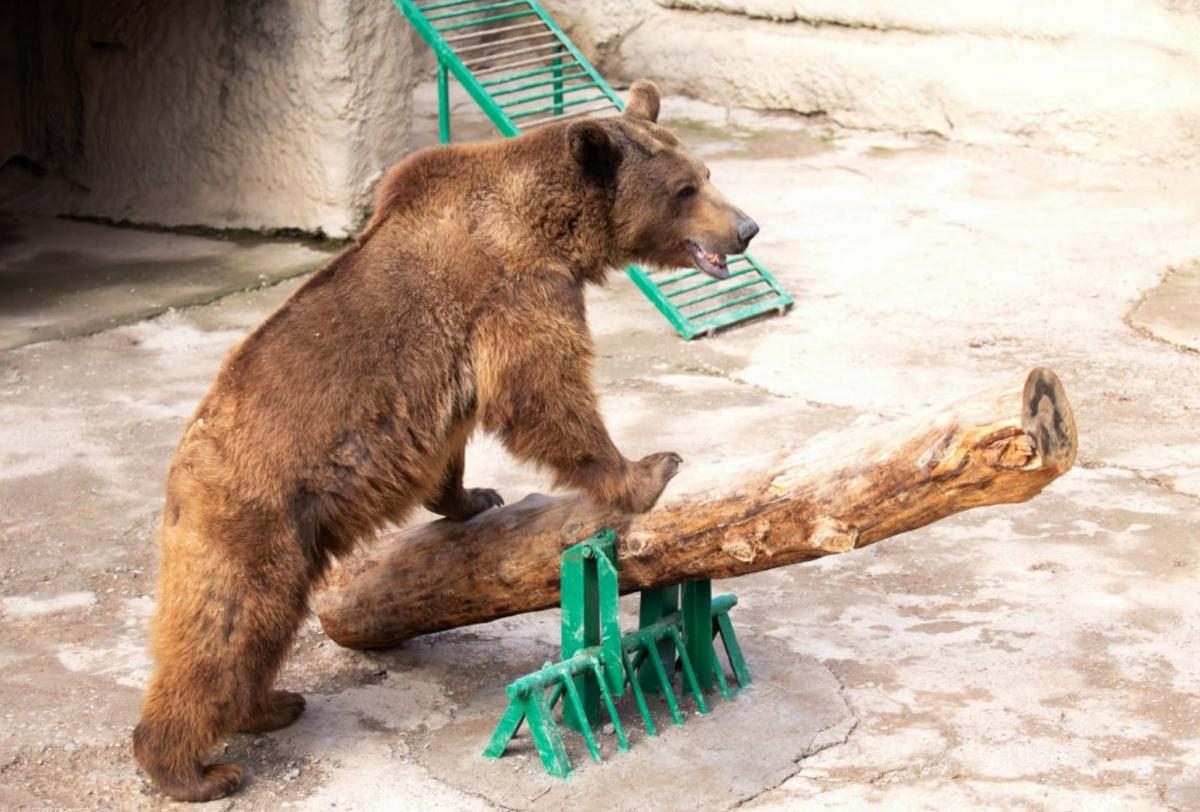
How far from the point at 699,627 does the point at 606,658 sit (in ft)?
1.25

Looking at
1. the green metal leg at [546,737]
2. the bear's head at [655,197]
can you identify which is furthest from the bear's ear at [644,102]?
the green metal leg at [546,737]

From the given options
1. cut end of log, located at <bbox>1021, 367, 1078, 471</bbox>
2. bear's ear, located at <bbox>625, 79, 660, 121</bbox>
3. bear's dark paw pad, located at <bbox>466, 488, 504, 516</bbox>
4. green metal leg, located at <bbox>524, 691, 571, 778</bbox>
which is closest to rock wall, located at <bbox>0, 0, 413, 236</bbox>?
bear's ear, located at <bbox>625, 79, 660, 121</bbox>

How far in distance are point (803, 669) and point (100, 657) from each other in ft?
7.98

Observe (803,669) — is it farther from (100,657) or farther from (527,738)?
(100,657)

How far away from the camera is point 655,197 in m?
5.26

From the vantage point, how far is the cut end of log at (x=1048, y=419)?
164 inches

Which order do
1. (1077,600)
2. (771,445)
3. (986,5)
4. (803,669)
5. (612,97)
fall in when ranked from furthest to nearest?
(986,5) → (612,97) → (771,445) → (1077,600) → (803,669)

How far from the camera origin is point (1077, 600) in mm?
6172

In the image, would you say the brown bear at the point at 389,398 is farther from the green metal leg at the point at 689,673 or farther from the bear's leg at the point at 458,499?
the green metal leg at the point at 689,673

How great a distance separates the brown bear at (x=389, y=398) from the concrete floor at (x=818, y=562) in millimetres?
348

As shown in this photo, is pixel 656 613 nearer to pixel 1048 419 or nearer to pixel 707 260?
pixel 707 260

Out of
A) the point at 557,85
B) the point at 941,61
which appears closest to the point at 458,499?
the point at 557,85

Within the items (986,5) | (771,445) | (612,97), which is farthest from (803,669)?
(986,5)

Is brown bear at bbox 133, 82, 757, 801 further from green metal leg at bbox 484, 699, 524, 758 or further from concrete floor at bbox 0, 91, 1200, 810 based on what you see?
green metal leg at bbox 484, 699, 524, 758
